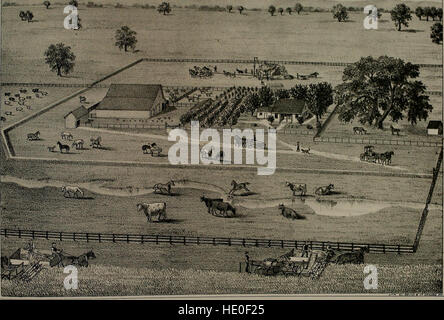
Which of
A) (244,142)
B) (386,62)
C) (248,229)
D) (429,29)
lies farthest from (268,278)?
(429,29)

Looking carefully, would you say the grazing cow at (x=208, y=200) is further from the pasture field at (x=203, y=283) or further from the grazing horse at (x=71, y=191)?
the grazing horse at (x=71, y=191)

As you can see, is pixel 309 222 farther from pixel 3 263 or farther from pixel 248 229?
pixel 3 263

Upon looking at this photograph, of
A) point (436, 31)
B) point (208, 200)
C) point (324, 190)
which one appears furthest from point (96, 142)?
point (436, 31)

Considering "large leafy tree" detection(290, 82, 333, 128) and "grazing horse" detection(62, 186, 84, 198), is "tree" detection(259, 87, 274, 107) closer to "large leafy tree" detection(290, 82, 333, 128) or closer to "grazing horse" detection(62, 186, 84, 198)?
"large leafy tree" detection(290, 82, 333, 128)

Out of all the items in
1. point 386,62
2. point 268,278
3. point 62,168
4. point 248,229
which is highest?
point 386,62

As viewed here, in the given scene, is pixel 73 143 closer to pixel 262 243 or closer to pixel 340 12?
pixel 262 243

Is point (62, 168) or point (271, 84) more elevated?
point (271, 84)
